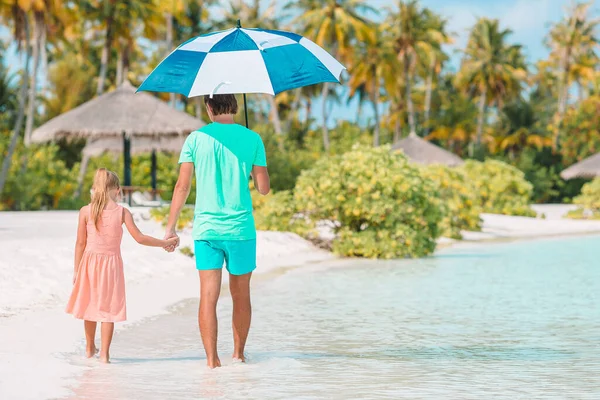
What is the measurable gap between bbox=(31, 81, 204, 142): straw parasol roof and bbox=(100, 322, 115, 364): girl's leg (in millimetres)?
19963

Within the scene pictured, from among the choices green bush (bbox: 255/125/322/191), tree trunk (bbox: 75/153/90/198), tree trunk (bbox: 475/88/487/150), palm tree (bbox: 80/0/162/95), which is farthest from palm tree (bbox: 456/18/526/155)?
→ tree trunk (bbox: 75/153/90/198)

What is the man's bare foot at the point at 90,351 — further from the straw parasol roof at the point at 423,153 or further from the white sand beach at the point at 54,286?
the straw parasol roof at the point at 423,153

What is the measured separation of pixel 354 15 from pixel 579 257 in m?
A: 35.8

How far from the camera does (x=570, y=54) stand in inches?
2571

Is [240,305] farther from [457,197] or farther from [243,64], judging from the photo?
[457,197]

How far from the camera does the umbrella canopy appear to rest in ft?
23.6

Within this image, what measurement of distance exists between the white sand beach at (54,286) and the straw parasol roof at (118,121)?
331cm

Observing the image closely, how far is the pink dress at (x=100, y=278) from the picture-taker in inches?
288

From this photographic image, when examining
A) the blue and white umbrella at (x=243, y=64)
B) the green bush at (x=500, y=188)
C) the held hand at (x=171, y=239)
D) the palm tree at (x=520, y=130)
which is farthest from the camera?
the palm tree at (x=520, y=130)

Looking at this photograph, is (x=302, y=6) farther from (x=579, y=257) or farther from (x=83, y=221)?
(x=83, y=221)

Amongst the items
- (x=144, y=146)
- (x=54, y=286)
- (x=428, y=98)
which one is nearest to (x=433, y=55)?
(x=428, y=98)

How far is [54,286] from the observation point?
12102mm

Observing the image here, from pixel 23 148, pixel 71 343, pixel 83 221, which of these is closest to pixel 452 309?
pixel 71 343

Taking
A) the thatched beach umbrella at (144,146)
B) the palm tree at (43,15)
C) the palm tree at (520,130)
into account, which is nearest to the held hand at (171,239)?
the thatched beach umbrella at (144,146)
